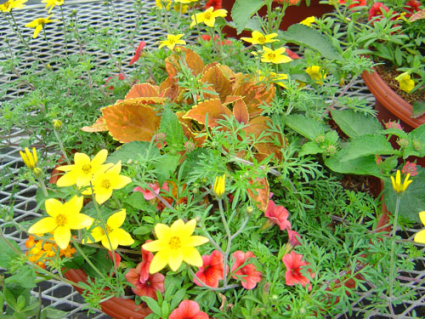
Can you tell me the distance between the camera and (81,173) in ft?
2.18

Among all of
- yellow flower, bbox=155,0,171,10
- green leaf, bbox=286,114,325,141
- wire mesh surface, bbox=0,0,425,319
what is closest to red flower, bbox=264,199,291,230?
green leaf, bbox=286,114,325,141

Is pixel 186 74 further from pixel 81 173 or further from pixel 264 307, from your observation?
pixel 264 307

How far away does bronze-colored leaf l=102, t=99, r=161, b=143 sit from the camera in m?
0.88

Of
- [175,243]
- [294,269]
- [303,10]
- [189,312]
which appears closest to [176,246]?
[175,243]

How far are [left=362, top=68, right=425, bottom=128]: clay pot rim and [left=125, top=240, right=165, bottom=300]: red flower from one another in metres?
0.72

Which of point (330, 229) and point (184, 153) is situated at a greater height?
Result: point (184, 153)

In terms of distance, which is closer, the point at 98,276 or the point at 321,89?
the point at 98,276

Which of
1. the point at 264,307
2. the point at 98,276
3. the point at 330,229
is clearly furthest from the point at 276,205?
the point at 98,276

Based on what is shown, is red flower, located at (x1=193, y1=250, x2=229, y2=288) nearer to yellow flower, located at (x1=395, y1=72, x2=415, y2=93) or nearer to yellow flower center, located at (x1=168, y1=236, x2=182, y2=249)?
yellow flower center, located at (x1=168, y1=236, x2=182, y2=249)

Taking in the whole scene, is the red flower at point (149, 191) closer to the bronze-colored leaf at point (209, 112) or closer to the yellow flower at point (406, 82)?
the bronze-colored leaf at point (209, 112)

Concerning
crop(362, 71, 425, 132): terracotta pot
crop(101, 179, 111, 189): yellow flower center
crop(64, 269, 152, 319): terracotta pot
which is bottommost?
crop(64, 269, 152, 319): terracotta pot

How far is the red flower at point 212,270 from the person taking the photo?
0.71m

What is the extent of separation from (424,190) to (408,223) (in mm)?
77

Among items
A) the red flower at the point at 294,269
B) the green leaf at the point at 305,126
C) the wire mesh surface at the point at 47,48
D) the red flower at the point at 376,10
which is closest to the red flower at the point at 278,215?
the red flower at the point at 294,269
